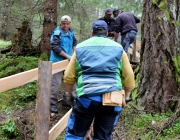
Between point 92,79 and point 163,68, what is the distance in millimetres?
2378

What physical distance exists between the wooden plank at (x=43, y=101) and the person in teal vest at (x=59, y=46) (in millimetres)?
1974

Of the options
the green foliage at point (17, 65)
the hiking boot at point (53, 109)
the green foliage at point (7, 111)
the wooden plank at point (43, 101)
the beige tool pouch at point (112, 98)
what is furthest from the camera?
the green foliage at point (17, 65)

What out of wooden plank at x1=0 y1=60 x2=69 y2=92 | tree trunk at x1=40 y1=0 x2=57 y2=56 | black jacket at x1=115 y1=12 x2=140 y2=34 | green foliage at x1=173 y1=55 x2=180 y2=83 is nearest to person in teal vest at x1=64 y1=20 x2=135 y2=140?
wooden plank at x1=0 y1=60 x2=69 y2=92

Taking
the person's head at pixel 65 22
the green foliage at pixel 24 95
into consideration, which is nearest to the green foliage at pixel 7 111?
the green foliage at pixel 24 95

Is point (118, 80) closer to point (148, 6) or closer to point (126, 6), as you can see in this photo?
point (148, 6)

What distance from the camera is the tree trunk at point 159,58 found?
4.90 meters

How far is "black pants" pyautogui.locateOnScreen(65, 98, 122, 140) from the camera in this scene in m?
3.01

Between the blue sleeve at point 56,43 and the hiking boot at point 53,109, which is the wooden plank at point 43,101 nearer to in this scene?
the blue sleeve at point 56,43

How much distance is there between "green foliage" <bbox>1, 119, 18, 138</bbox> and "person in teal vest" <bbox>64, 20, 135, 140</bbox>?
149 cm

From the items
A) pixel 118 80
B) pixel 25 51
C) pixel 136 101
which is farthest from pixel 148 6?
pixel 25 51

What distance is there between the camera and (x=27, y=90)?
6156mm

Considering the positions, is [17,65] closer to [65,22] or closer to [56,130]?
[65,22]

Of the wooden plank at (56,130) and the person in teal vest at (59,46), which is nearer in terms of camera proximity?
the wooden plank at (56,130)

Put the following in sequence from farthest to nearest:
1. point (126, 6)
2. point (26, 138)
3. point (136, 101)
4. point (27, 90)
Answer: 1. point (126, 6)
2. point (27, 90)
3. point (136, 101)
4. point (26, 138)
